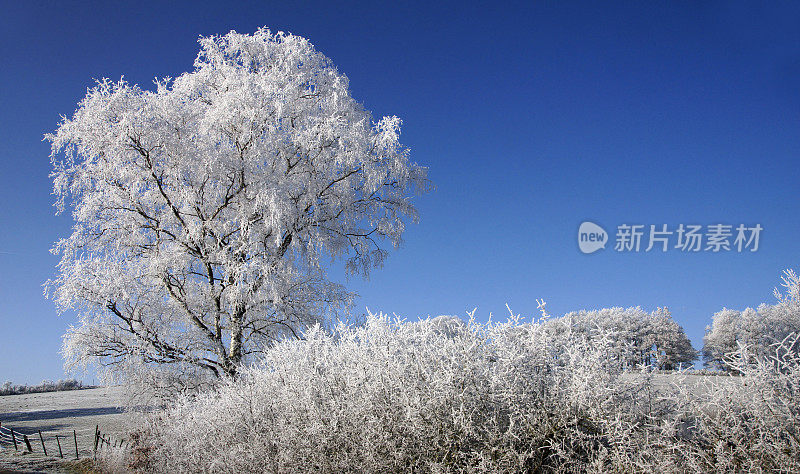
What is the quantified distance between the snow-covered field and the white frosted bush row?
8.90 meters

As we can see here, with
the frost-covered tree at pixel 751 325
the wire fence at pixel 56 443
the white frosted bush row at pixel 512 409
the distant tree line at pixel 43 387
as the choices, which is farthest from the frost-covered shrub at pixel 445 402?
the distant tree line at pixel 43 387

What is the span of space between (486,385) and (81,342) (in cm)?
1060

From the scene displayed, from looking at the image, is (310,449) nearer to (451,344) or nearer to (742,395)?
(451,344)

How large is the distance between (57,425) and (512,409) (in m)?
34.1

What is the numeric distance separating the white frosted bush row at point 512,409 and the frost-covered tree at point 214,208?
18.5 feet

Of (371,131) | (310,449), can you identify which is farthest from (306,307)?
(310,449)

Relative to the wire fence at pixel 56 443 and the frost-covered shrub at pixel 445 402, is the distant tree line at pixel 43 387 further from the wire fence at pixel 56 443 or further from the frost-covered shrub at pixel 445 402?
the frost-covered shrub at pixel 445 402

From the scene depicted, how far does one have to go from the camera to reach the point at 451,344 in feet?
15.2

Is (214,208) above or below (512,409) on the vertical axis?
above

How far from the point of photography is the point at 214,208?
39.7 feet

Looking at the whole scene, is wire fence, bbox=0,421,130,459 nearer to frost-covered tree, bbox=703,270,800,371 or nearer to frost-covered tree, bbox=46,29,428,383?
frost-covered tree, bbox=46,29,428,383

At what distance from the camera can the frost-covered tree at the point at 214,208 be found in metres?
11.1

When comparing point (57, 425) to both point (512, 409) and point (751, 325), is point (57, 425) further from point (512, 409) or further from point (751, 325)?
point (751, 325)

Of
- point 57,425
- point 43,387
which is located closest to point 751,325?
point 57,425
